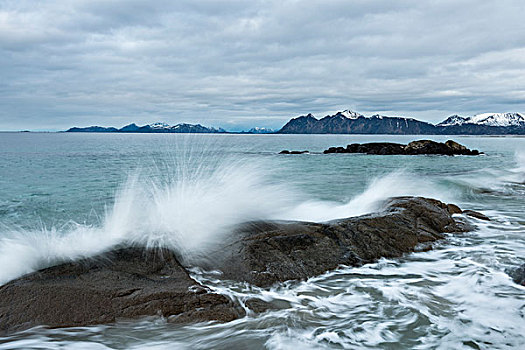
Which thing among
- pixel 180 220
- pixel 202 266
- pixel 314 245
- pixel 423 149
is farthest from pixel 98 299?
pixel 423 149

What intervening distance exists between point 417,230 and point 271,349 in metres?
→ 4.29

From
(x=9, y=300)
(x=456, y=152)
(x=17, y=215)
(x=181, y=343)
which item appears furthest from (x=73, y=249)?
(x=456, y=152)

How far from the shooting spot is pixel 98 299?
4109mm

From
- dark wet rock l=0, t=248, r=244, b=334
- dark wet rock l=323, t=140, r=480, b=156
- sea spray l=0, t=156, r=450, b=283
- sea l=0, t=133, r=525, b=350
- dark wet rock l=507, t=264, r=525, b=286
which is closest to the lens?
A: sea l=0, t=133, r=525, b=350

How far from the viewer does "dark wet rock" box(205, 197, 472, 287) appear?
5141mm

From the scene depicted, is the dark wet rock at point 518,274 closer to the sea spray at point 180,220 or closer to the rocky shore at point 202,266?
the rocky shore at point 202,266

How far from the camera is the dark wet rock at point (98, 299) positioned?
3.92 metres

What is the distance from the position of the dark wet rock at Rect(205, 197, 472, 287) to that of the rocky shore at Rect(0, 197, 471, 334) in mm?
14

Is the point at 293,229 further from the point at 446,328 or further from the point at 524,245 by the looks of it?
the point at 524,245

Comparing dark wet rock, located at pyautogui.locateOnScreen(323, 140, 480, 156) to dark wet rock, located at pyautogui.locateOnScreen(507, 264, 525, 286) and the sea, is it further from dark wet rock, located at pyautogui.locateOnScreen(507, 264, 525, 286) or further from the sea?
dark wet rock, located at pyautogui.locateOnScreen(507, 264, 525, 286)

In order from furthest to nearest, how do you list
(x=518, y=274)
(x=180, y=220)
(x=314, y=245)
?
(x=180, y=220) → (x=314, y=245) → (x=518, y=274)

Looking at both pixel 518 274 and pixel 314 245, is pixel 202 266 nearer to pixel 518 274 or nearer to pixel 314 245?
pixel 314 245

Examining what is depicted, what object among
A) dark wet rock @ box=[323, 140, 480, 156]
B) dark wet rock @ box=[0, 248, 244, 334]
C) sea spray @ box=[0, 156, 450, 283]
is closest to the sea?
sea spray @ box=[0, 156, 450, 283]

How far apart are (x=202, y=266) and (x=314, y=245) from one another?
1658 mm
